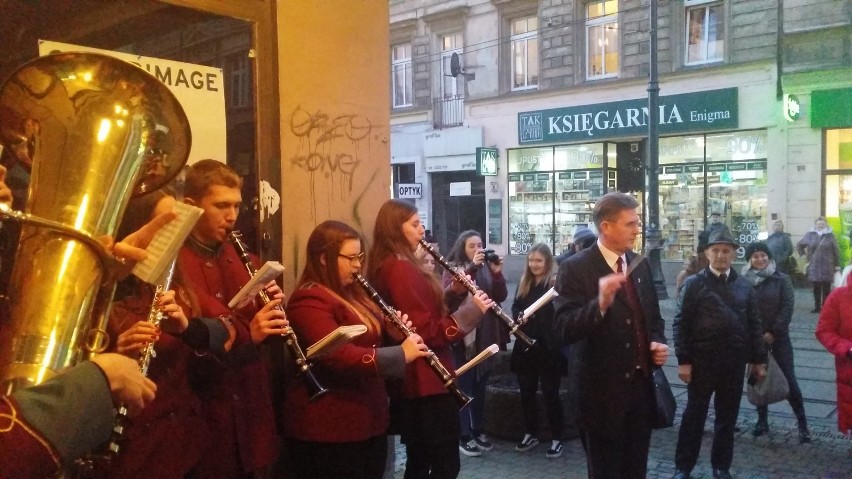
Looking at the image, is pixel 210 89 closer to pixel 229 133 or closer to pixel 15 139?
pixel 229 133

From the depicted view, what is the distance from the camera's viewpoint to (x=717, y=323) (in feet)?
15.8

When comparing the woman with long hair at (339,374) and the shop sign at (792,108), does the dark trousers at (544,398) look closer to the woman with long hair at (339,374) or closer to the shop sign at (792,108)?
the woman with long hair at (339,374)

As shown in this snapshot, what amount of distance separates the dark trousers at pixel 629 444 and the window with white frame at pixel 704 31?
14.4 meters

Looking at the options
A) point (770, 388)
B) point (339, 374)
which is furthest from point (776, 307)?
point (339, 374)

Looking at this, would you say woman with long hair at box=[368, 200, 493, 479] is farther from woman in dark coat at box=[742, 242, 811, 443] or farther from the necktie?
woman in dark coat at box=[742, 242, 811, 443]

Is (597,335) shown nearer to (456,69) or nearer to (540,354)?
(540,354)

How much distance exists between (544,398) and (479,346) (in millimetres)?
655

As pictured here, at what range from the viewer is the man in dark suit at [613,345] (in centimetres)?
363

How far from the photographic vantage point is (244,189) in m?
3.76

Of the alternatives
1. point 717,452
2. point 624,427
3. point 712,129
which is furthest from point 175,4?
point 712,129

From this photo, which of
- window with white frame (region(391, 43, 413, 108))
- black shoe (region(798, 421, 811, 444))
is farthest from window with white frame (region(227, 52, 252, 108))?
window with white frame (region(391, 43, 413, 108))

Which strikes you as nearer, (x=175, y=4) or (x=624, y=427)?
(x=175, y=4)

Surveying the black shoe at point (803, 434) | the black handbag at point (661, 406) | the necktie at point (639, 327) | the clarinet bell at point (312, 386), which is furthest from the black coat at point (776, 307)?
the clarinet bell at point (312, 386)

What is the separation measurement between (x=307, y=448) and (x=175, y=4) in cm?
219
